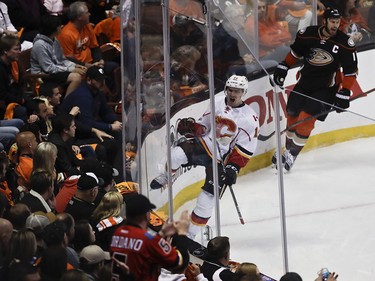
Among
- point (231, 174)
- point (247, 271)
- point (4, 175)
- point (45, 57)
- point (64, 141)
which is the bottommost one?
point (45, 57)

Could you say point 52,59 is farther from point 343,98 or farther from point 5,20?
point 343,98

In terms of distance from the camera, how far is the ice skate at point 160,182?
27.3 feet

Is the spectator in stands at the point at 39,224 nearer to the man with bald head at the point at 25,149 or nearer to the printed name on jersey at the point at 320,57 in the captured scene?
the man with bald head at the point at 25,149

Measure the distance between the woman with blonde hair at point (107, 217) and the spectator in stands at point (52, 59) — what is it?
3.23 meters

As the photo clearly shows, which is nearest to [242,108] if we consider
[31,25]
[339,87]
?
[339,87]

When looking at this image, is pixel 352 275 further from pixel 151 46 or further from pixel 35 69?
pixel 35 69

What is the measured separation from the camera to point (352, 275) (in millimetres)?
7742

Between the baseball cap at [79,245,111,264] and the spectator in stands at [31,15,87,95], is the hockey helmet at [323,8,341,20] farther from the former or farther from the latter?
the baseball cap at [79,245,111,264]

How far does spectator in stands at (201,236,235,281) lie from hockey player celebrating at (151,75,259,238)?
822 millimetres

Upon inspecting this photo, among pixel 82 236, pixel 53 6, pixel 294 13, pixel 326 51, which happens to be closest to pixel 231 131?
pixel 82 236

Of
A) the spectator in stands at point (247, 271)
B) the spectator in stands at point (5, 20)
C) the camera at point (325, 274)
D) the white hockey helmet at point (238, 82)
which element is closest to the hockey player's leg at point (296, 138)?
the white hockey helmet at point (238, 82)

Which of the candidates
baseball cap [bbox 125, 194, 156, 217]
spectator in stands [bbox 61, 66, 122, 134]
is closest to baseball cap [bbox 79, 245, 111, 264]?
baseball cap [bbox 125, 194, 156, 217]

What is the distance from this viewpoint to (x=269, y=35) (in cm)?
1002

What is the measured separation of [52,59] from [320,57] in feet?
7.41
